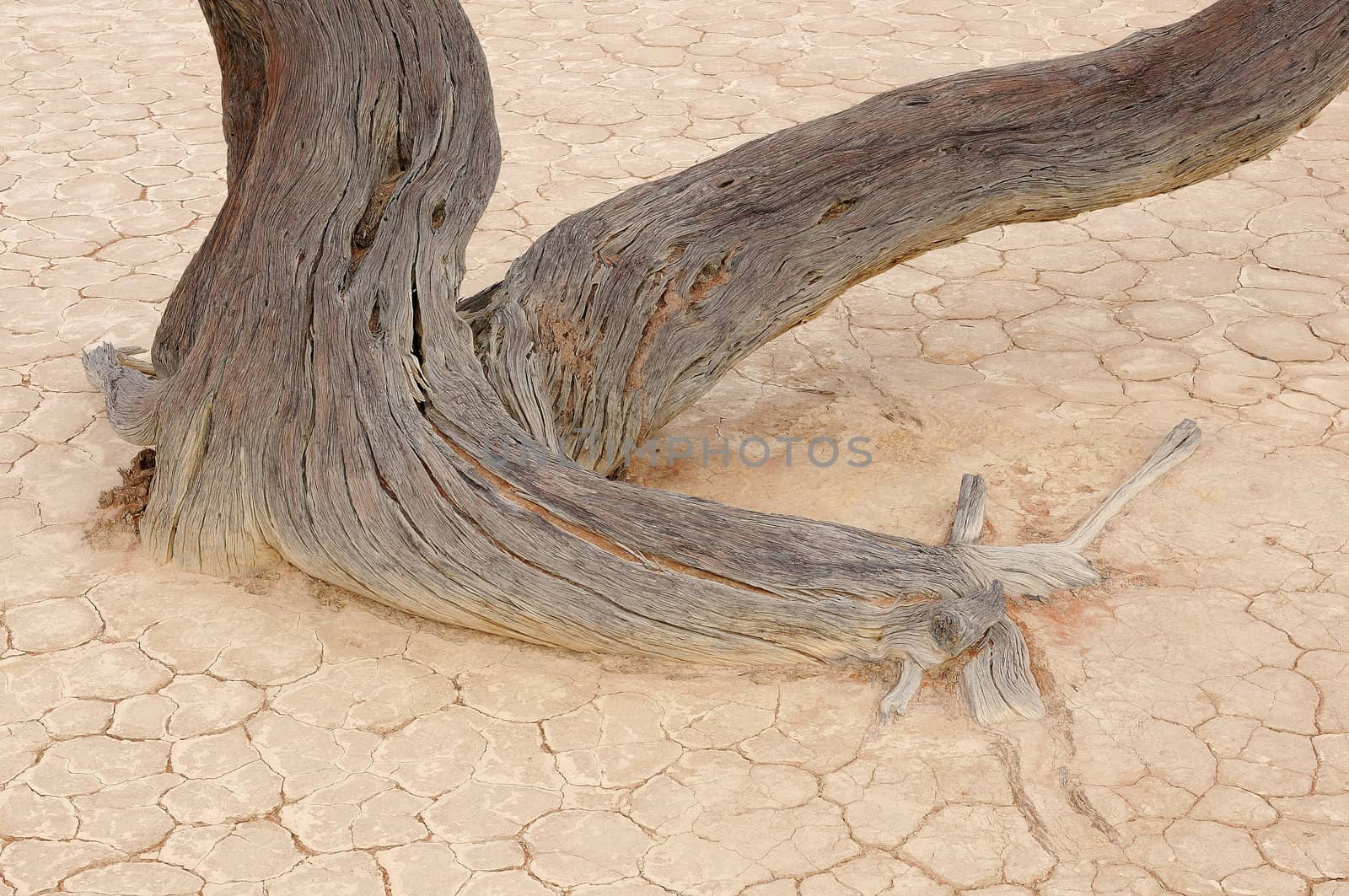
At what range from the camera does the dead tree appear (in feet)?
8.98

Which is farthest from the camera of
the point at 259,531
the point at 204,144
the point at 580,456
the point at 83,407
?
the point at 204,144

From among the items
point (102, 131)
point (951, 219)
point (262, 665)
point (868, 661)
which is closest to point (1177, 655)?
point (868, 661)

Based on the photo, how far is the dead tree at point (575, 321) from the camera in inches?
108

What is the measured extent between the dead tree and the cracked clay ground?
0.12 meters

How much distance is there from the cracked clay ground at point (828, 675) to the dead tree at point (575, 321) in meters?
0.12

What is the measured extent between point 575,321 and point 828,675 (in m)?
0.98

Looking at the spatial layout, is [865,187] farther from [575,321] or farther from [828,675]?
[828,675]

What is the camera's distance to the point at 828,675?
8.97 feet

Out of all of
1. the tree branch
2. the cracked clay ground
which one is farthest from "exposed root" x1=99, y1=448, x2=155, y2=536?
the tree branch

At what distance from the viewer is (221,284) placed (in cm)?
301

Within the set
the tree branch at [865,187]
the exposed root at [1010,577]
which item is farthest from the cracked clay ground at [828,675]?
the tree branch at [865,187]

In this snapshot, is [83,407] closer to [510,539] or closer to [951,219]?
[510,539]

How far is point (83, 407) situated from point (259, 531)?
973mm

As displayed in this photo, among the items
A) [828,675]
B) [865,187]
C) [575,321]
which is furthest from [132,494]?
[865,187]
